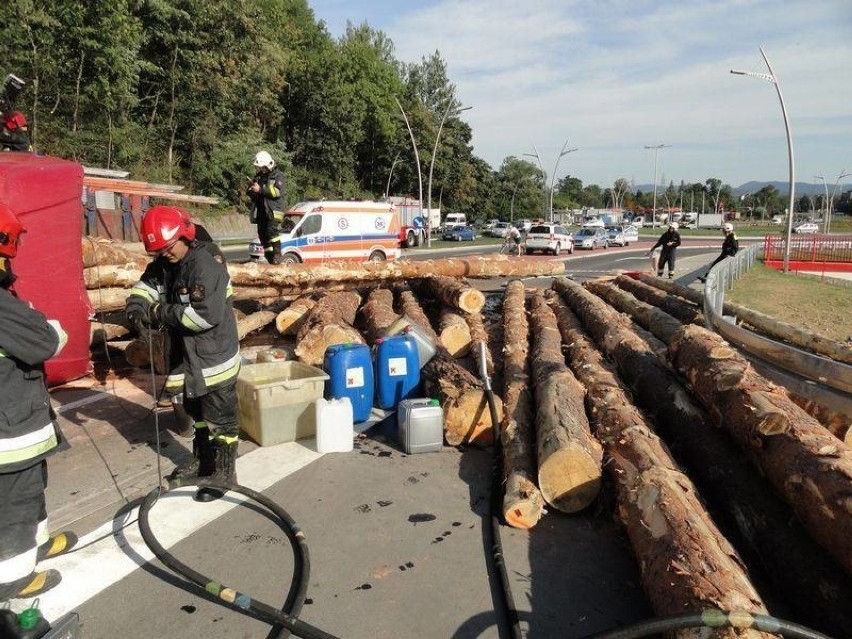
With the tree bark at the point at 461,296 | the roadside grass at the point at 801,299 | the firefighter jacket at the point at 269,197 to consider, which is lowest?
the roadside grass at the point at 801,299

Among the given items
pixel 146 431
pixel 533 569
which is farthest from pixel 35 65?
pixel 533 569

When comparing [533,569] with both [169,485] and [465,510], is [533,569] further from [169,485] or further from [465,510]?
[169,485]

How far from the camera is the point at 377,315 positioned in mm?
8867

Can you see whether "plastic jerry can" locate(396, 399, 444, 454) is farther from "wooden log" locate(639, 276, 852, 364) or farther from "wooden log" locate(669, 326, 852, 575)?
"wooden log" locate(639, 276, 852, 364)

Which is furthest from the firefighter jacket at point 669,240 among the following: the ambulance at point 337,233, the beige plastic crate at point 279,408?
the beige plastic crate at point 279,408

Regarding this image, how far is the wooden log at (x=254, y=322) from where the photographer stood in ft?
29.1

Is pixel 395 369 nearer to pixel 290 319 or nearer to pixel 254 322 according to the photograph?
pixel 290 319

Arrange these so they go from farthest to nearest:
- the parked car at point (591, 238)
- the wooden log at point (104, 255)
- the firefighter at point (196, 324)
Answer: the parked car at point (591, 238) < the wooden log at point (104, 255) < the firefighter at point (196, 324)

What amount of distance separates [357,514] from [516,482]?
1153mm

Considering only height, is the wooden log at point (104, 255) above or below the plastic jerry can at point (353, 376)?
above

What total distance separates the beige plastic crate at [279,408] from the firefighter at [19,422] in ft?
7.68

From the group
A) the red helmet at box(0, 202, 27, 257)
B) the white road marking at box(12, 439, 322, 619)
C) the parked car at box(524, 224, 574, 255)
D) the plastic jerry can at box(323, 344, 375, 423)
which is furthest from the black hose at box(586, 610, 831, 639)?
the parked car at box(524, 224, 574, 255)

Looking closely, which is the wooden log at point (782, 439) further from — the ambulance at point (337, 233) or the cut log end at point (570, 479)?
the ambulance at point (337, 233)

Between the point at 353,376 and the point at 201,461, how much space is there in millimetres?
1773
